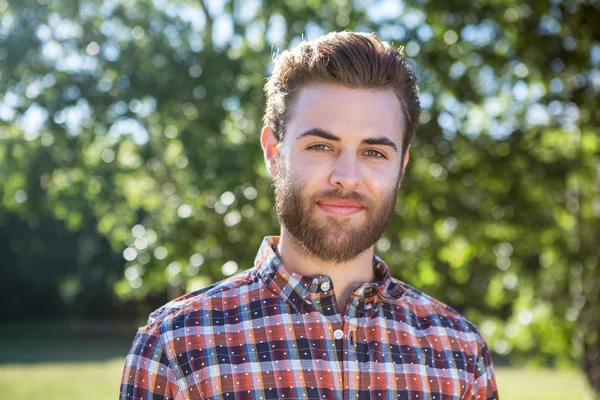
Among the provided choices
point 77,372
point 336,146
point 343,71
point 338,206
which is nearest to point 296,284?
point 338,206

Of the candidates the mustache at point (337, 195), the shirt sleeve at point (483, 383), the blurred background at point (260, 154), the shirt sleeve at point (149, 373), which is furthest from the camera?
the blurred background at point (260, 154)

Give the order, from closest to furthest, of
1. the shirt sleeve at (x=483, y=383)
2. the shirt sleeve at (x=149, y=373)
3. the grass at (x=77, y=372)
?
the shirt sleeve at (x=149, y=373) → the shirt sleeve at (x=483, y=383) → the grass at (x=77, y=372)

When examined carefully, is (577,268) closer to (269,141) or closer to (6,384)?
(269,141)

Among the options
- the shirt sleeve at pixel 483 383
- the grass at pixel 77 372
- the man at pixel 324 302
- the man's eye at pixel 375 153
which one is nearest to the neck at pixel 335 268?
the man at pixel 324 302

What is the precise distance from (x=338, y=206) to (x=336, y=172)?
0.29 feet

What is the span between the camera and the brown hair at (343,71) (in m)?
2.05

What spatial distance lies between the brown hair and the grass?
10.7m

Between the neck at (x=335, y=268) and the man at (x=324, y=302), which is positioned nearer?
the man at (x=324, y=302)

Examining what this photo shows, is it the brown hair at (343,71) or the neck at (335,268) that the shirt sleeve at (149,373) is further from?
the brown hair at (343,71)

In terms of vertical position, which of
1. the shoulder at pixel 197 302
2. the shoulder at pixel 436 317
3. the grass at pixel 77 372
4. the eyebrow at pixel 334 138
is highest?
the eyebrow at pixel 334 138

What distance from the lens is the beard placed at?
1.97 m

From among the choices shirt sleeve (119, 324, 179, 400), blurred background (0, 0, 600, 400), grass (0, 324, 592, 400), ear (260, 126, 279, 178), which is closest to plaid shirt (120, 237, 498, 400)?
shirt sleeve (119, 324, 179, 400)

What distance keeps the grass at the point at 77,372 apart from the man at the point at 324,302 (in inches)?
421

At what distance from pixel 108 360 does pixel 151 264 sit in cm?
2077
